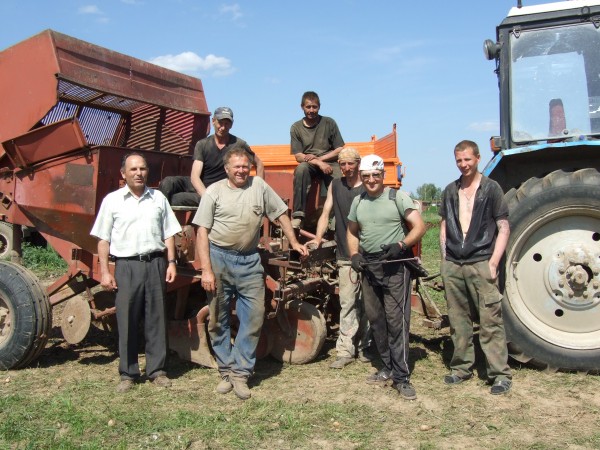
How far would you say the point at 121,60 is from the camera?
594 cm

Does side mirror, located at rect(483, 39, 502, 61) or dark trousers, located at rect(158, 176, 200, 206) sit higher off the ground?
side mirror, located at rect(483, 39, 502, 61)

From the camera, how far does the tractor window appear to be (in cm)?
489

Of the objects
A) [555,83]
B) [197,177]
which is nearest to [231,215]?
[197,177]

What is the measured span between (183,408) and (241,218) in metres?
1.37

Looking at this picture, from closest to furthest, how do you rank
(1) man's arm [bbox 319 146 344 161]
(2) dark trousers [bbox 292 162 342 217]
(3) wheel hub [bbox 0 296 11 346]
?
(3) wheel hub [bbox 0 296 11 346] < (2) dark trousers [bbox 292 162 342 217] < (1) man's arm [bbox 319 146 344 161]

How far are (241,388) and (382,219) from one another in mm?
1572

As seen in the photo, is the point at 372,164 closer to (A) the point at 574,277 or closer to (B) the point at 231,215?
(B) the point at 231,215

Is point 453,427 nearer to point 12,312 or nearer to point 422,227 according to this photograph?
point 422,227

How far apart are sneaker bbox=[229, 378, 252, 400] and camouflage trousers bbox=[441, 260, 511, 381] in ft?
5.06

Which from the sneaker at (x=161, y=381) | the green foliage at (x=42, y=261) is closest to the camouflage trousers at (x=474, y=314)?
the sneaker at (x=161, y=381)

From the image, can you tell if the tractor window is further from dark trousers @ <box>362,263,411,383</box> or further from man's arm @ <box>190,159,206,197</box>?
man's arm @ <box>190,159,206,197</box>

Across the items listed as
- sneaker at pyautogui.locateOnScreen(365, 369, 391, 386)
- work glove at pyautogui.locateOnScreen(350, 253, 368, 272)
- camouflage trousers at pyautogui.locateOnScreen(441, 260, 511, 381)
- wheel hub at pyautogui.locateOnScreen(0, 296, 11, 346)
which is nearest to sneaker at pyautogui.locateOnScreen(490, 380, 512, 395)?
camouflage trousers at pyautogui.locateOnScreen(441, 260, 511, 381)

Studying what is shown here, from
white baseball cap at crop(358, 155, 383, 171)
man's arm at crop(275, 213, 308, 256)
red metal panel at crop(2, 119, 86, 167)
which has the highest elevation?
red metal panel at crop(2, 119, 86, 167)

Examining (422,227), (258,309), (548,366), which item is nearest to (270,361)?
(258,309)
